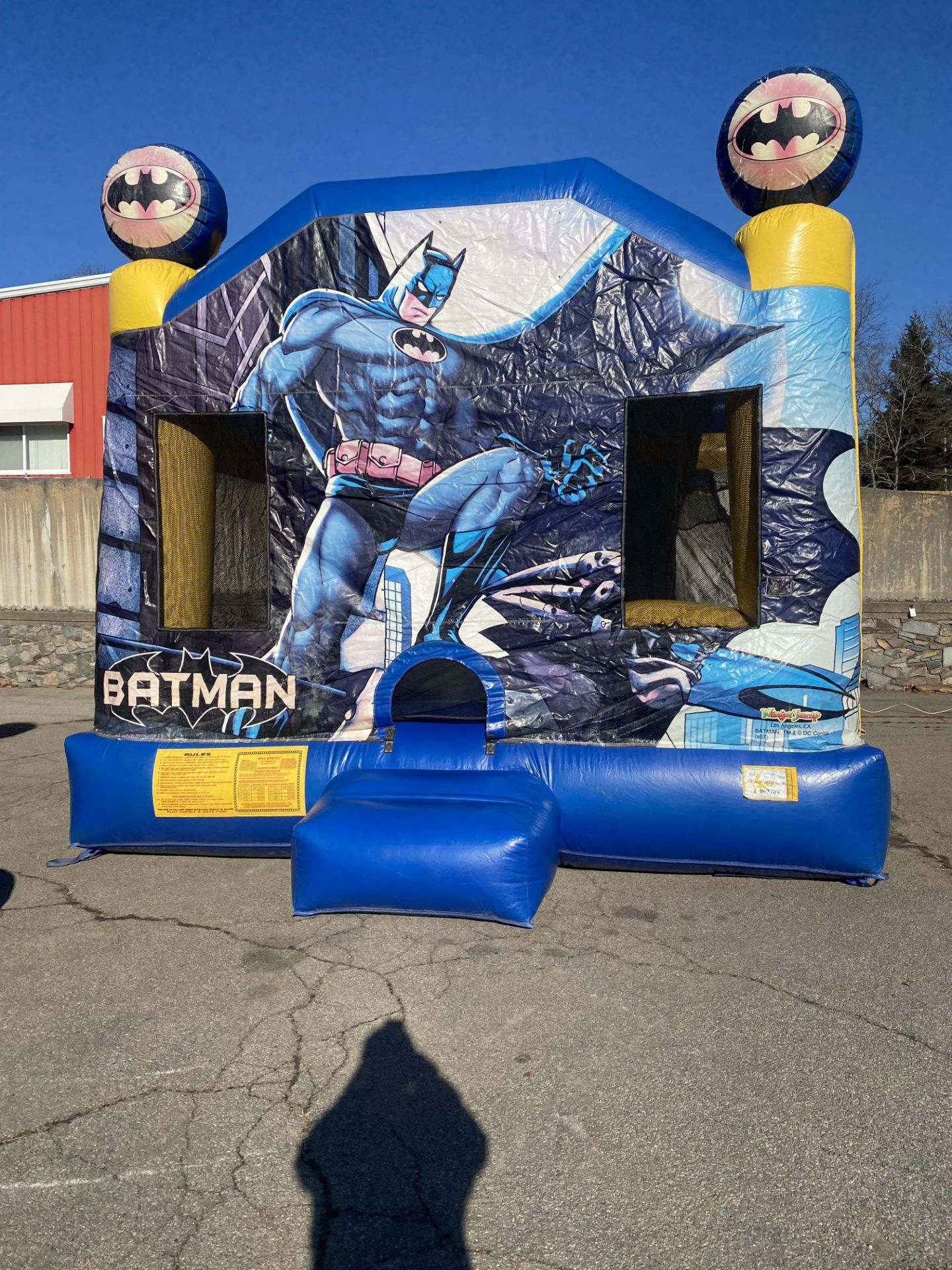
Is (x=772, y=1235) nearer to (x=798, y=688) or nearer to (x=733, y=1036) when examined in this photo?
(x=733, y=1036)

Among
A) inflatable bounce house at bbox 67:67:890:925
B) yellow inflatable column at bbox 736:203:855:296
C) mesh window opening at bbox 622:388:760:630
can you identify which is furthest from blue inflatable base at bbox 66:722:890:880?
yellow inflatable column at bbox 736:203:855:296

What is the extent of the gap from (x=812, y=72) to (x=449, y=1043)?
4.73m

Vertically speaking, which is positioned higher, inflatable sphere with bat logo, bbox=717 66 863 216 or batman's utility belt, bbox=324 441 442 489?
inflatable sphere with bat logo, bbox=717 66 863 216

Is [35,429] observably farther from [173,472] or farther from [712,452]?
[712,452]

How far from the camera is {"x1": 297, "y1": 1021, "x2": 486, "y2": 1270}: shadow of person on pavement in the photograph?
214cm


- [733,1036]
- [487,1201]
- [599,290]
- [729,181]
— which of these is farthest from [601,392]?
[487,1201]

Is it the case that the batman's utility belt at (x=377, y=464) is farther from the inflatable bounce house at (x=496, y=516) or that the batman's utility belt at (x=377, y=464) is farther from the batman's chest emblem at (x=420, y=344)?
the batman's chest emblem at (x=420, y=344)

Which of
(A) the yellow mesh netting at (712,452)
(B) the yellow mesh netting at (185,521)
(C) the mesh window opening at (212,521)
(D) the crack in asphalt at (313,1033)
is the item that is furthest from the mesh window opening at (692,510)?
(B) the yellow mesh netting at (185,521)

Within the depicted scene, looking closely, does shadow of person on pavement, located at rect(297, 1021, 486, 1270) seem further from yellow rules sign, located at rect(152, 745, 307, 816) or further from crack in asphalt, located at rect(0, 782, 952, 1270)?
yellow rules sign, located at rect(152, 745, 307, 816)

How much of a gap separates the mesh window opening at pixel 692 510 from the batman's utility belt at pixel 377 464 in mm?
1061

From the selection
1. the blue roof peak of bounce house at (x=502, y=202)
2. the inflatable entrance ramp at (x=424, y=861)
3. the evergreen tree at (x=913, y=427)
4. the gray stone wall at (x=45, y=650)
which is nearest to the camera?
the inflatable entrance ramp at (x=424, y=861)

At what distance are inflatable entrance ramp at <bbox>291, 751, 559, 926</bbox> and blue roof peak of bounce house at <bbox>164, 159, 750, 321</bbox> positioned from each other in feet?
9.36

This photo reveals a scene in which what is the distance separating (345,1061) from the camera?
2.93m

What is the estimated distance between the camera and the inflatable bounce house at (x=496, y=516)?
4.41 meters
